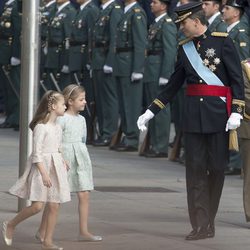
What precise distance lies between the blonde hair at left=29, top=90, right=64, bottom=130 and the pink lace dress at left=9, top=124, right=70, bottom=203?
2.8 inches

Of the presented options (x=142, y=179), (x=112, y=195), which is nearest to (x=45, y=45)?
(x=142, y=179)

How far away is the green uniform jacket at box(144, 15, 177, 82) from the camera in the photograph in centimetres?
1962

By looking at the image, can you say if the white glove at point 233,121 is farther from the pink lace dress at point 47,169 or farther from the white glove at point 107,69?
the white glove at point 107,69

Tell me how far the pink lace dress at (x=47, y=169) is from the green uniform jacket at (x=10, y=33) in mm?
12347

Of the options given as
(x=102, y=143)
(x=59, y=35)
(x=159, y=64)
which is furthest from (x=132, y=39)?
(x=59, y=35)

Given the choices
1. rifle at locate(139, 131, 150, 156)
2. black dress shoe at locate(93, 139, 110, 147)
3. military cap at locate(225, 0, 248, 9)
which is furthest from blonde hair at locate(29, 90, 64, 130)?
black dress shoe at locate(93, 139, 110, 147)

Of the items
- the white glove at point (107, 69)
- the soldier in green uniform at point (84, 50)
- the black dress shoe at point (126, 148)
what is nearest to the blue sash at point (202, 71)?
the black dress shoe at point (126, 148)

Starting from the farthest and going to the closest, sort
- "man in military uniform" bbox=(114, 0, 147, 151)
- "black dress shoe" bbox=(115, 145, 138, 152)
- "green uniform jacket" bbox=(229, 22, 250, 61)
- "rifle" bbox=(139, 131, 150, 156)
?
"black dress shoe" bbox=(115, 145, 138, 152) < "man in military uniform" bbox=(114, 0, 147, 151) < "rifle" bbox=(139, 131, 150, 156) < "green uniform jacket" bbox=(229, 22, 250, 61)

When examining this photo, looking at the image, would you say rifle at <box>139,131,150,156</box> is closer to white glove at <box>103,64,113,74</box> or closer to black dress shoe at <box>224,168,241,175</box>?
white glove at <box>103,64,113,74</box>

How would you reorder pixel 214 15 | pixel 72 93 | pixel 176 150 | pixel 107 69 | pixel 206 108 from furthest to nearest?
pixel 107 69 → pixel 176 150 → pixel 214 15 → pixel 206 108 → pixel 72 93

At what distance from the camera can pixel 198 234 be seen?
1235cm

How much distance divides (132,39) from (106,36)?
0.86m

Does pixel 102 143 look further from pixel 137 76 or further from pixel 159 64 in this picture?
pixel 159 64

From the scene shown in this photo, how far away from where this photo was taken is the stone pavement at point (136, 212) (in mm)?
12070
